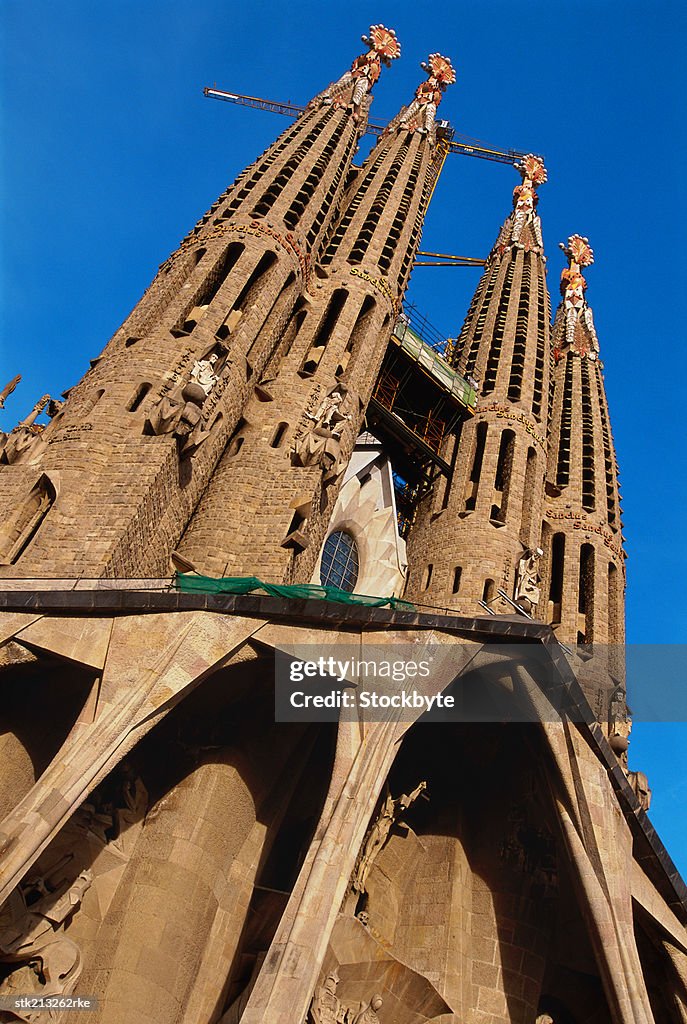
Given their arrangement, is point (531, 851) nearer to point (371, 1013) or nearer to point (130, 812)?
point (371, 1013)

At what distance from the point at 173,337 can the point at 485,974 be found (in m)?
12.3

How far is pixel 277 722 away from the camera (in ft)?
50.5

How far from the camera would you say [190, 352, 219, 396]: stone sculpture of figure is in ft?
57.6

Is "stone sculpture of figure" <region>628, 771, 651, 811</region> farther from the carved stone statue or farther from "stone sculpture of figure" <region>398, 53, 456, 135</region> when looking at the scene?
"stone sculpture of figure" <region>398, 53, 456, 135</region>

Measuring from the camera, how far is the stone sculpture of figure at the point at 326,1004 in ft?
45.3

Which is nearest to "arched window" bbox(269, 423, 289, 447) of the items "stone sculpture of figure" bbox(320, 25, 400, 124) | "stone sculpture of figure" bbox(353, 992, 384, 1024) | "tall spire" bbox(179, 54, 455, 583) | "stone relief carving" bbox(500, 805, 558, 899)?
"tall spire" bbox(179, 54, 455, 583)

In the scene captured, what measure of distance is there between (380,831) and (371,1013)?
106 inches

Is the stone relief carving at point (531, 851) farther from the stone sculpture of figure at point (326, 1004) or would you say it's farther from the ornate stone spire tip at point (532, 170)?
the ornate stone spire tip at point (532, 170)

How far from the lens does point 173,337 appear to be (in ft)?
63.7

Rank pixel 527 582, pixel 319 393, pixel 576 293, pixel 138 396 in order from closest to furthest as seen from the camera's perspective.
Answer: pixel 138 396 < pixel 527 582 < pixel 319 393 < pixel 576 293

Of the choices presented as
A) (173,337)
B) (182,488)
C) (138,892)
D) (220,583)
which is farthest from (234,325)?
(138,892)

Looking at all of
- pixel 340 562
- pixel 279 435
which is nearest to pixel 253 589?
pixel 279 435

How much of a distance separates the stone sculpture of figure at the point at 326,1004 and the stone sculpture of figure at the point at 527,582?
8725 mm

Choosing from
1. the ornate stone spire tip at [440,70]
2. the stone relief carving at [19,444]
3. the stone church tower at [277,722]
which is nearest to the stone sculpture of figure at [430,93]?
the ornate stone spire tip at [440,70]
